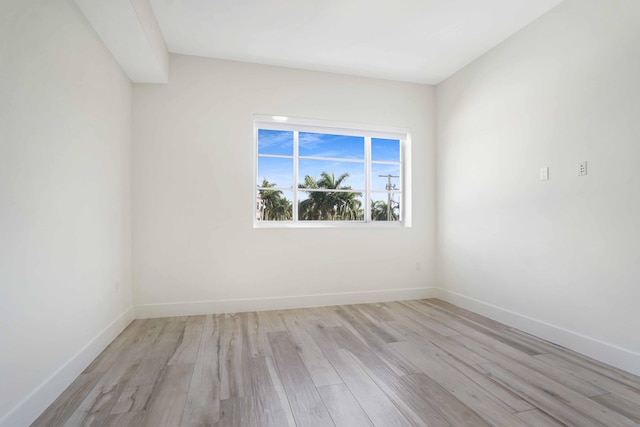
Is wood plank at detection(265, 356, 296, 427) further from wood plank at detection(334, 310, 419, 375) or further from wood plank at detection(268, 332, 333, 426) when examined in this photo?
wood plank at detection(334, 310, 419, 375)

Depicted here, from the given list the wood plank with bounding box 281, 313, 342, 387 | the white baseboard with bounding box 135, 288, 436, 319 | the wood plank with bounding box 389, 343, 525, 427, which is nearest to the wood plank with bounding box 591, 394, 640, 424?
the wood plank with bounding box 389, 343, 525, 427

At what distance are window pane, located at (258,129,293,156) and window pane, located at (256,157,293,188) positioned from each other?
0.09 meters

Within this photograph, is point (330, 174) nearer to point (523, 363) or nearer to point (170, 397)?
point (523, 363)

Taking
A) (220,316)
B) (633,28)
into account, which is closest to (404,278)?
(220,316)

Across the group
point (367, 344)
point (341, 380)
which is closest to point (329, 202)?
point (367, 344)

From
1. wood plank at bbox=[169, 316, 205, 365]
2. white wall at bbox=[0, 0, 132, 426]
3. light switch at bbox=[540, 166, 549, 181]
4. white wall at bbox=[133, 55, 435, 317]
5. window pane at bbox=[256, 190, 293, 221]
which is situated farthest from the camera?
window pane at bbox=[256, 190, 293, 221]

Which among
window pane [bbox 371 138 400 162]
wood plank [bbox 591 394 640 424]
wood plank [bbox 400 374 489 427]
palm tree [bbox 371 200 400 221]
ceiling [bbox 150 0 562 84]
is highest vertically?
ceiling [bbox 150 0 562 84]

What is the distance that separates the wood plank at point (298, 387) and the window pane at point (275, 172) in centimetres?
176

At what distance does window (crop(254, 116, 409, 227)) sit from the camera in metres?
3.74

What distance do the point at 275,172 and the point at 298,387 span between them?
241 cm

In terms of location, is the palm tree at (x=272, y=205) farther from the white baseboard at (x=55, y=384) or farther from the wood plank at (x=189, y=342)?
the white baseboard at (x=55, y=384)

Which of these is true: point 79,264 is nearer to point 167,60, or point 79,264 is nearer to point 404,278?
point 167,60

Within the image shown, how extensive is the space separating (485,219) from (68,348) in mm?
3647

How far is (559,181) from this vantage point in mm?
2627
